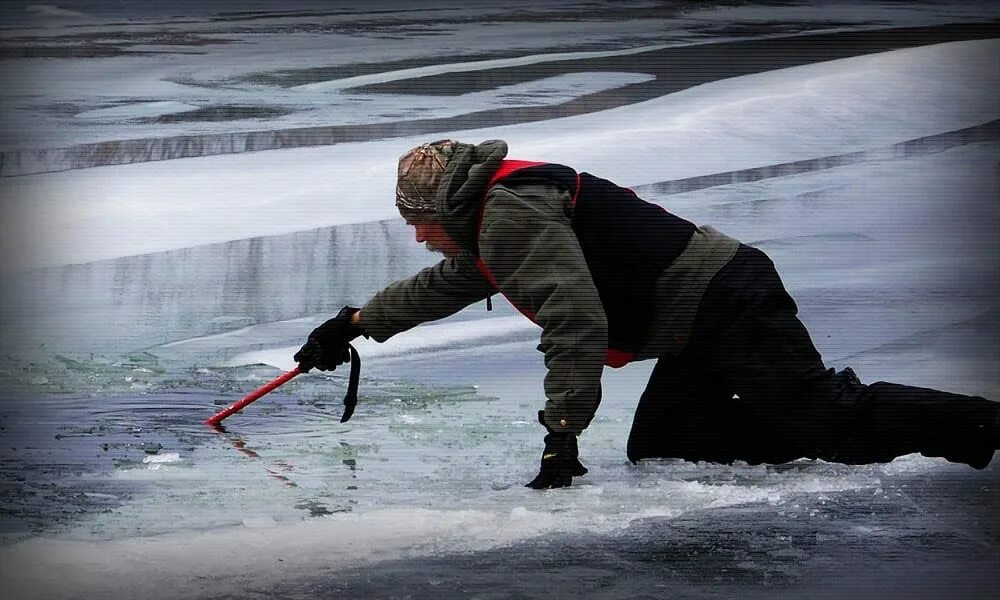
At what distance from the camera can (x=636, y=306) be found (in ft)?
7.94

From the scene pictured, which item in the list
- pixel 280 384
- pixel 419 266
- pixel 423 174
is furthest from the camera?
pixel 419 266

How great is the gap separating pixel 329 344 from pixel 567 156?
2225 mm

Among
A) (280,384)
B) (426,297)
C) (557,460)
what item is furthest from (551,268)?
(280,384)

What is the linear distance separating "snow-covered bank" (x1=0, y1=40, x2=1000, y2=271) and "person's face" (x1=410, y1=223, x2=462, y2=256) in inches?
81.0

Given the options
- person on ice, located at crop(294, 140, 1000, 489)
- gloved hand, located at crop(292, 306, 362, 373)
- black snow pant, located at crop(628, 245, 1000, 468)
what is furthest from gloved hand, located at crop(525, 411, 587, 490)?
gloved hand, located at crop(292, 306, 362, 373)

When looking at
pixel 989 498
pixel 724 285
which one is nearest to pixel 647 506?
pixel 724 285

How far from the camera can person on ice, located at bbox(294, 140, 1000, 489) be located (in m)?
2.30

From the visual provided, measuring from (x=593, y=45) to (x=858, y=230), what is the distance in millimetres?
1147

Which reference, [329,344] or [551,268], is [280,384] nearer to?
[329,344]

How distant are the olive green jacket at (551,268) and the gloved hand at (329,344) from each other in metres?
0.46

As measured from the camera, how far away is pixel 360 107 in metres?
4.88

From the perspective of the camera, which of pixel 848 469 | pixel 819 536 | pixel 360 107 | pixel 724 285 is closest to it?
pixel 819 536

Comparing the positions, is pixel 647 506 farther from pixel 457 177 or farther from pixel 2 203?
pixel 2 203

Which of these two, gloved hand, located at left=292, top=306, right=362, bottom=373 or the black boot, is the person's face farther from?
the black boot
